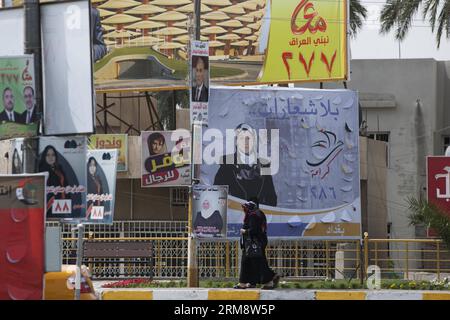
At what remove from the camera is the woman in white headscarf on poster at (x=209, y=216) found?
17.2 metres

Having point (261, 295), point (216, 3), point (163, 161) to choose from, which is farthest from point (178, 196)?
point (261, 295)

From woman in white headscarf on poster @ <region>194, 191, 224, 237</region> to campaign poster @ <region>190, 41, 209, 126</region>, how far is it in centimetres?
139

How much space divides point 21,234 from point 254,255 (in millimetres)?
6666

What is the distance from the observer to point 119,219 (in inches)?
1067

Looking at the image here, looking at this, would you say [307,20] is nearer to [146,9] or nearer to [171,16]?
[171,16]

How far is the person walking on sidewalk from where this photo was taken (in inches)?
643

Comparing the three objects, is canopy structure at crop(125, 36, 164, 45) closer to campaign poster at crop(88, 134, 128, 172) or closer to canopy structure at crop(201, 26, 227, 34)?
canopy structure at crop(201, 26, 227, 34)

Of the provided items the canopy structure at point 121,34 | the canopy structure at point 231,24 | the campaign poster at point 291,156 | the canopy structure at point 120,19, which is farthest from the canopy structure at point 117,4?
the campaign poster at point 291,156

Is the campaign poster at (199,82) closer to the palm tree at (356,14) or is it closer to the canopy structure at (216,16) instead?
the canopy structure at (216,16)

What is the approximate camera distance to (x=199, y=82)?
17.4 m

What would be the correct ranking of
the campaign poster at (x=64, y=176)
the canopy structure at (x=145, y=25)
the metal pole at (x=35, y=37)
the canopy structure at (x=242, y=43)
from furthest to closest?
1. the canopy structure at (x=145, y=25)
2. the canopy structure at (x=242, y=43)
3. the metal pole at (x=35, y=37)
4. the campaign poster at (x=64, y=176)

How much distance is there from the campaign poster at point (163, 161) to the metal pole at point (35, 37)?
11.4 metres
